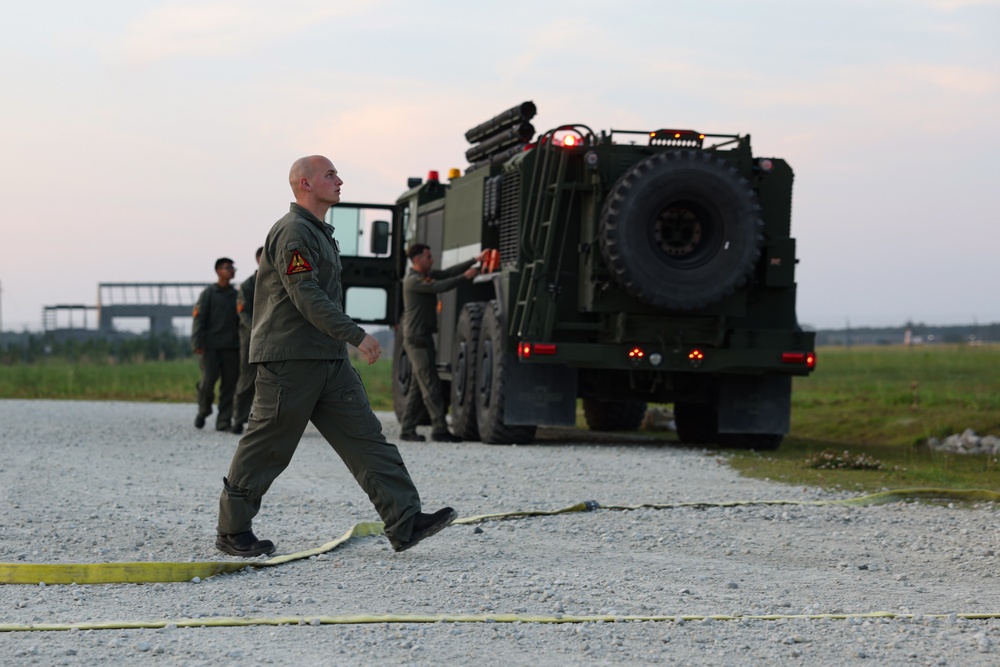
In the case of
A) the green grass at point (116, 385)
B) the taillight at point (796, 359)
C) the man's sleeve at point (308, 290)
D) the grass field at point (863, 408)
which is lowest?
the green grass at point (116, 385)

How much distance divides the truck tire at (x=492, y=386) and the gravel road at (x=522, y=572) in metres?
2.64

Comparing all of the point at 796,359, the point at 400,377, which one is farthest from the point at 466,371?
the point at 796,359

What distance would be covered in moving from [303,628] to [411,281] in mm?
10809

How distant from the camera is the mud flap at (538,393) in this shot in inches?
617

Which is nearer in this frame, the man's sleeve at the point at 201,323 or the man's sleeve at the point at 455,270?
the man's sleeve at the point at 455,270

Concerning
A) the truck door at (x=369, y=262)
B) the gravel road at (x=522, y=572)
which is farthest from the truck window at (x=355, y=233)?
the gravel road at (x=522, y=572)

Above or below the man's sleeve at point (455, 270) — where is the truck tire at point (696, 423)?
below

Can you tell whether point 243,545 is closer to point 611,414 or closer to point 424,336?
point 424,336

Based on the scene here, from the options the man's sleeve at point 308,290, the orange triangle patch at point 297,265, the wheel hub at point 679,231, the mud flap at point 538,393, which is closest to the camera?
the man's sleeve at point 308,290

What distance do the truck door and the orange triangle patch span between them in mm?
12511

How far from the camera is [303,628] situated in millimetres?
5875

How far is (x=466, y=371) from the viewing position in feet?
55.5

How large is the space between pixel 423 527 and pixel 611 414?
42.9 ft

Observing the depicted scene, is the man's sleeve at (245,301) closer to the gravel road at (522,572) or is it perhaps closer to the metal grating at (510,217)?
the metal grating at (510,217)
